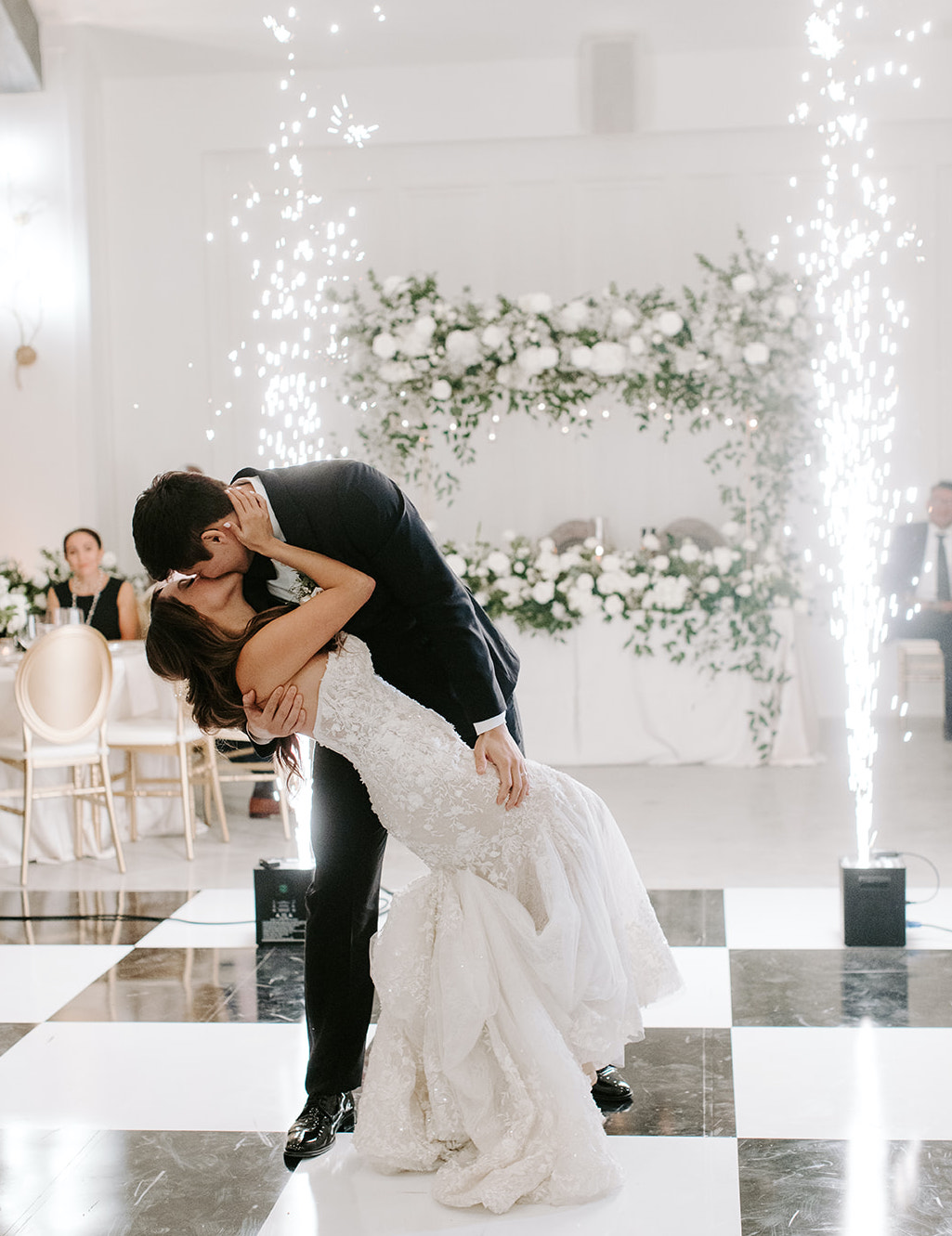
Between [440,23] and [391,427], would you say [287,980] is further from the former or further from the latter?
[440,23]

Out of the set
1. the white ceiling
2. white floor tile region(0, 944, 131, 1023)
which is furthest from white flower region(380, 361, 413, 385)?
white floor tile region(0, 944, 131, 1023)

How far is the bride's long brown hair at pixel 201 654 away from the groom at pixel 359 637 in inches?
2.1

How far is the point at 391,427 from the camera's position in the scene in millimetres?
7262

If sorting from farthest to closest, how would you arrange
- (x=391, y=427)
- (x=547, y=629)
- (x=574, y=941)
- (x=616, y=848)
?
(x=391, y=427) → (x=547, y=629) → (x=616, y=848) → (x=574, y=941)

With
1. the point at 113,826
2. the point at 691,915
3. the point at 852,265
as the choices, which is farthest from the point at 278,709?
the point at 852,265

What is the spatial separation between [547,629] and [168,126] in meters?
4.41

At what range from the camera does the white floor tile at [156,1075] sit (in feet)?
8.32

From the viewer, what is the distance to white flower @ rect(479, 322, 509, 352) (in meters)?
6.65

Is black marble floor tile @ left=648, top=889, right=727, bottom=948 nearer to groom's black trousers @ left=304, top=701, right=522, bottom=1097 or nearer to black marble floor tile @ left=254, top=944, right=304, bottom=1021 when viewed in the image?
black marble floor tile @ left=254, top=944, right=304, bottom=1021

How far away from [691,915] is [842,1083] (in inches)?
49.3

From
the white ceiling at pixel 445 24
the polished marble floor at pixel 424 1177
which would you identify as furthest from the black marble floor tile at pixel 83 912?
the white ceiling at pixel 445 24

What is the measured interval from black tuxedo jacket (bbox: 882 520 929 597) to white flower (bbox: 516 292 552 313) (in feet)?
8.25

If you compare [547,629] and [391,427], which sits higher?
[391,427]

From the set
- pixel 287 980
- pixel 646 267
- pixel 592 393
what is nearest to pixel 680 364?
pixel 592 393
